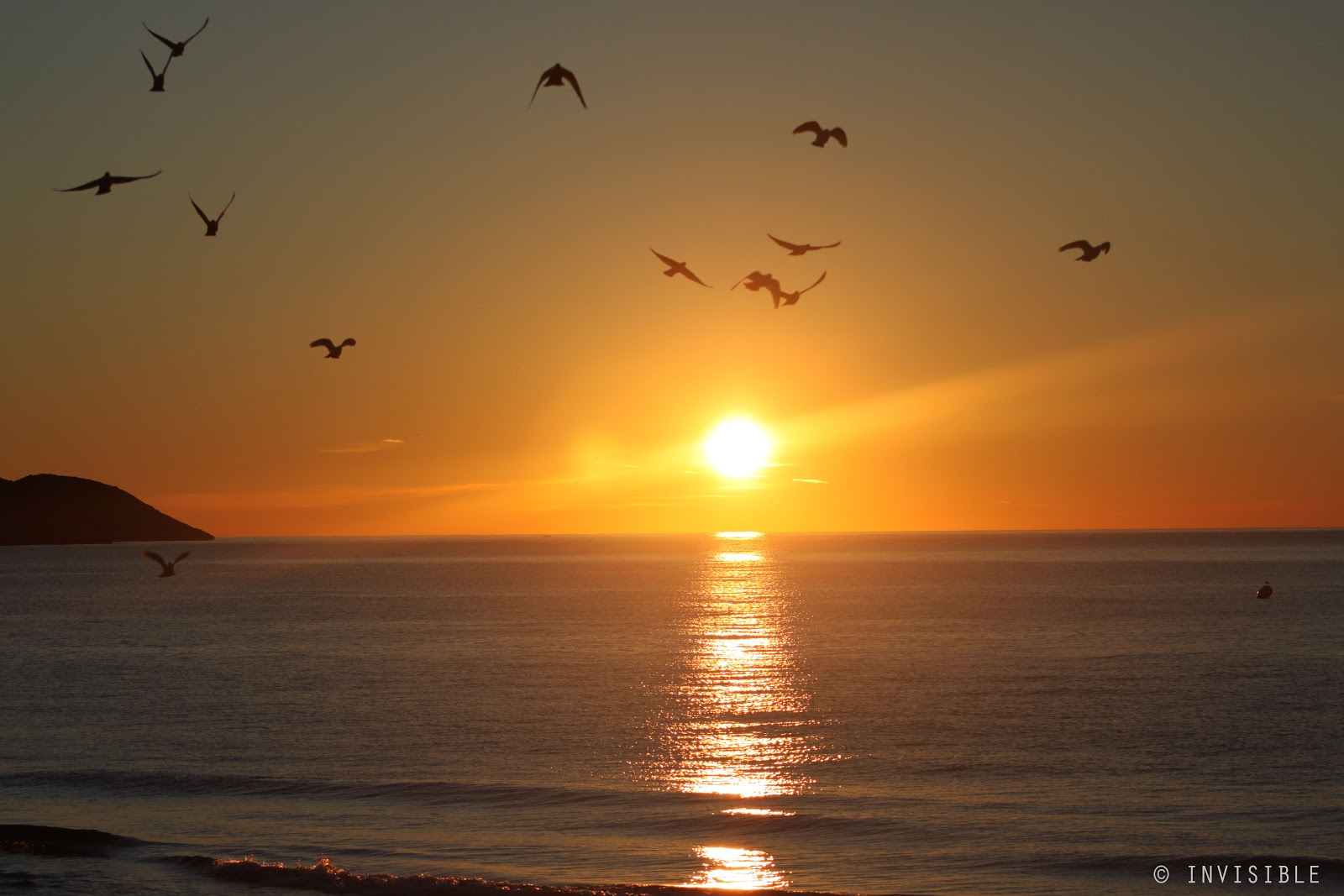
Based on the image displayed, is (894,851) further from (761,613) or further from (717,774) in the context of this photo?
(761,613)

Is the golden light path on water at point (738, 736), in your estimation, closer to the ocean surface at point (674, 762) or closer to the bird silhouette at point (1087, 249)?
the ocean surface at point (674, 762)

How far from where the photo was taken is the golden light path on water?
93.1 ft

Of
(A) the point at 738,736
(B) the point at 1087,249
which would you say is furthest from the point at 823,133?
(A) the point at 738,736

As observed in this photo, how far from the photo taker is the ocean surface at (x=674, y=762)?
27.2 m

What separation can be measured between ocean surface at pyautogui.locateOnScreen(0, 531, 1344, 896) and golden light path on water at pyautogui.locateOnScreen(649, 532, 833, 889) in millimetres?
188

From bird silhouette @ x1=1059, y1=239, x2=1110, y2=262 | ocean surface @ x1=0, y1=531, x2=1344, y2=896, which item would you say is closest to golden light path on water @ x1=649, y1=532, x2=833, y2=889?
ocean surface @ x1=0, y1=531, x2=1344, y2=896

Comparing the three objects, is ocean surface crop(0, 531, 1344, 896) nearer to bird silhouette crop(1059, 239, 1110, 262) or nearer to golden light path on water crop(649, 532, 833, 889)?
golden light path on water crop(649, 532, 833, 889)

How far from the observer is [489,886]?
25.1 m

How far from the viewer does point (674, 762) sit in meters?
39.5

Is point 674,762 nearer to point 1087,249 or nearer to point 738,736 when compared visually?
point 738,736

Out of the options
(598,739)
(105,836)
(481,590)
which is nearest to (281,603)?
(481,590)

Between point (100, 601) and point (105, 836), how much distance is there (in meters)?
120

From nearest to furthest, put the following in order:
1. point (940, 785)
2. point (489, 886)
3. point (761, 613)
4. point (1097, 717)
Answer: point (489, 886) < point (940, 785) < point (1097, 717) < point (761, 613)

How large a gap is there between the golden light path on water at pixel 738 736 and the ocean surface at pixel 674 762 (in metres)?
0.19
